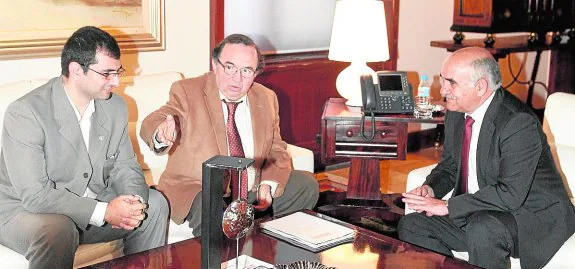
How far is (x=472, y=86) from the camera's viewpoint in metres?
3.20

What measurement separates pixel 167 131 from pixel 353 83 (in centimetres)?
159

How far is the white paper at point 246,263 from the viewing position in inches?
103

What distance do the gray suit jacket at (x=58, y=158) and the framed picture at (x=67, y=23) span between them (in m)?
0.96

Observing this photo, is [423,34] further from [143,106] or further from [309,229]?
[309,229]

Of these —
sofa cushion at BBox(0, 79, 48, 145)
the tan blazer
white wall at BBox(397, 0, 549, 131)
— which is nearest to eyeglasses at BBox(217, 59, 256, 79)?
the tan blazer

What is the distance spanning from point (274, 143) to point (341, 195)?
942 mm

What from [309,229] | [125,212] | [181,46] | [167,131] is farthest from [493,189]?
[181,46]

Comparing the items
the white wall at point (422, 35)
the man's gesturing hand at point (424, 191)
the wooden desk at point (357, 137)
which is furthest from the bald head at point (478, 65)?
the white wall at point (422, 35)

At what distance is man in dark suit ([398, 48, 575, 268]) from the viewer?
3.07 metres

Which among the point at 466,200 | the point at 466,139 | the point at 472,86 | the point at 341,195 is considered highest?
the point at 472,86

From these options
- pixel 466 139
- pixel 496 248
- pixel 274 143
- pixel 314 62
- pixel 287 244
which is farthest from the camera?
pixel 314 62

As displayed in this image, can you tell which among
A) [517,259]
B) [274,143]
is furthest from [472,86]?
[274,143]

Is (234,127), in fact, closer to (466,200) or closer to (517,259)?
(466,200)

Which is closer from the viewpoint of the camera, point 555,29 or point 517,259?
point 517,259
